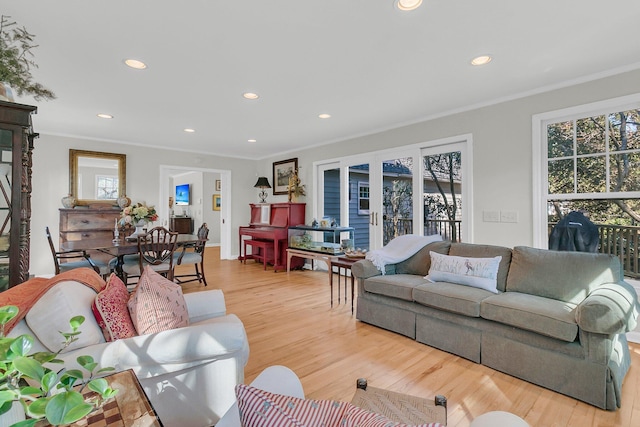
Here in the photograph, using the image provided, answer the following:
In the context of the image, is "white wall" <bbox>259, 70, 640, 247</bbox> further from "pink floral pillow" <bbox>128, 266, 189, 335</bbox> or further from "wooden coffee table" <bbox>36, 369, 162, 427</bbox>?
"wooden coffee table" <bbox>36, 369, 162, 427</bbox>

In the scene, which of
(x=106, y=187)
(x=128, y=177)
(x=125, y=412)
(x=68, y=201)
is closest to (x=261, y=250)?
(x=128, y=177)

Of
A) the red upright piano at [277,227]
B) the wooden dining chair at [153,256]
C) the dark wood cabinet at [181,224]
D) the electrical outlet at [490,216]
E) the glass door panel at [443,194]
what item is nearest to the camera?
the electrical outlet at [490,216]

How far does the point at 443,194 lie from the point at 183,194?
8690 millimetres

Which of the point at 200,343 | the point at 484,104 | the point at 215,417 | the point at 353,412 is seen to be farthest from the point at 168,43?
the point at 484,104

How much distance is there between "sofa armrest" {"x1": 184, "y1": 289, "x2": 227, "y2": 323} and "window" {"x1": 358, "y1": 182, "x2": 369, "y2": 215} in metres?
3.52

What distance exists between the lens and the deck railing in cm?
292

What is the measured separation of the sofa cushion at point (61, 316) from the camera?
127 cm

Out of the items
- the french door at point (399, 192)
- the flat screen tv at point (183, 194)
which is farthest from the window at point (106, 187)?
the flat screen tv at point (183, 194)

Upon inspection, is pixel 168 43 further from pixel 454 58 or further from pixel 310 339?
pixel 310 339

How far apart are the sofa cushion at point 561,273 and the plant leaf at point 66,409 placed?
2936 mm

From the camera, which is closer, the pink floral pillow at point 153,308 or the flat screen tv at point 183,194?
the pink floral pillow at point 153,308

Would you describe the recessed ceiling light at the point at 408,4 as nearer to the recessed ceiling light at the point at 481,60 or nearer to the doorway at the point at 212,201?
the recessed ceiling light at the point at 481,60

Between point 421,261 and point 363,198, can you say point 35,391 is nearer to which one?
point 421,261

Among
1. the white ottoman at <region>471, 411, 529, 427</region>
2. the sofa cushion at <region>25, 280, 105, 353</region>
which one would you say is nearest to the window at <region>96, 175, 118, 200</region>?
the sofa cushion at <region>25, 280, 105, 353</region>
